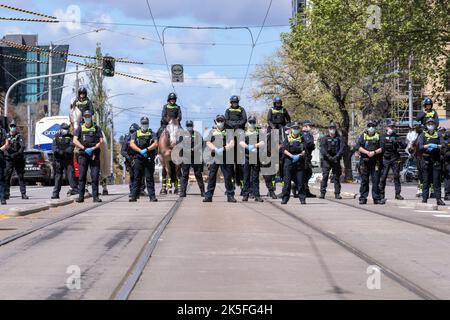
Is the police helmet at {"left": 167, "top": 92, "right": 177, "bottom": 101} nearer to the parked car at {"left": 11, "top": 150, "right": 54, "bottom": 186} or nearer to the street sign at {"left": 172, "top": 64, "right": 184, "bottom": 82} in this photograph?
the parked car at {"left": 11, "top": 150, "right": 54, "bottom": 186}

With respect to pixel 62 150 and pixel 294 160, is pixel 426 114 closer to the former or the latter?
pixel 294 160

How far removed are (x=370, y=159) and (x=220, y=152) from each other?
10.8 ft

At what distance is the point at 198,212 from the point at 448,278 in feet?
30.2

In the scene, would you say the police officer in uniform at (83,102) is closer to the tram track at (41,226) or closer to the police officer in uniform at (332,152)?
the tram track at (41,226)

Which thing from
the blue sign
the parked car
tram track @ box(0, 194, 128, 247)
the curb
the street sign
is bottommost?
tram track @ box(0, 194, 128, 247)

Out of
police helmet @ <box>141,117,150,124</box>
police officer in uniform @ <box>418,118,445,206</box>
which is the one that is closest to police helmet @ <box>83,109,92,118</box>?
police helmet @ <box>141,117,150,124</box>

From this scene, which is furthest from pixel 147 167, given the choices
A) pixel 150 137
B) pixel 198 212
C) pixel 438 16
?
pixel 438 16

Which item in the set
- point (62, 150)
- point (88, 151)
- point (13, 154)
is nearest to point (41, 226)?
point (88, 151)

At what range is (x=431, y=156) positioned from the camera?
2219cm

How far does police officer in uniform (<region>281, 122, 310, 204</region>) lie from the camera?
21984 mm

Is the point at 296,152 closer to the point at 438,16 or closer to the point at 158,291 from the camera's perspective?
the point at 158,291

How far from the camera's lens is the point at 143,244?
1269 cm

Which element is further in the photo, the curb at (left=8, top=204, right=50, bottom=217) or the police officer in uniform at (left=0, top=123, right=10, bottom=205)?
the police officer in uniform at (left=0, top=123, right=10, bottom=205)

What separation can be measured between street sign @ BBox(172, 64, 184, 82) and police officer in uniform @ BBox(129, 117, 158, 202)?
2910 centimetres
